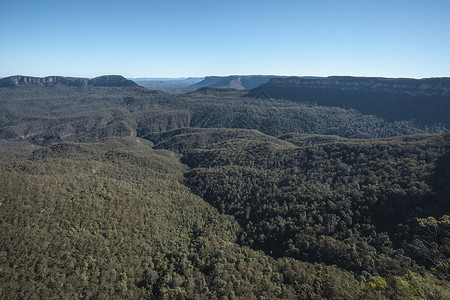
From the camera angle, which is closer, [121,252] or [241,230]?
[121,252]

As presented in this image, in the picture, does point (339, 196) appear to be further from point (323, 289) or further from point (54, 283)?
point (54, 283)

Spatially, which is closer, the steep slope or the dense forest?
the dense forest

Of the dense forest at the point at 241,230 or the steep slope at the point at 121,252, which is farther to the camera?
the steep slope at the point at 121,252

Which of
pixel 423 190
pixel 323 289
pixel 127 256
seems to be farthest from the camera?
pixel 423 190

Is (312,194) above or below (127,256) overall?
above

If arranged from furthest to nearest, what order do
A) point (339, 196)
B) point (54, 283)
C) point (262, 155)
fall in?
Result: point (262, 155)
point (339, 196)
point (54, 283)

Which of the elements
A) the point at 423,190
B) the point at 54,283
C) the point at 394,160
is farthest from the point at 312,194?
the point at 54,283

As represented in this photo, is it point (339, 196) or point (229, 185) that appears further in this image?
point (229, 185)

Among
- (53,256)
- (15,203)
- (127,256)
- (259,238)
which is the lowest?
(259,238)

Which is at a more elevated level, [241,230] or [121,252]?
[121,252]

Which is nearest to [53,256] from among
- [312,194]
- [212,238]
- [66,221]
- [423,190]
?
[66,221]
